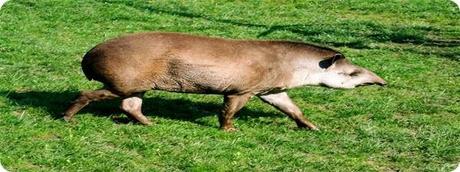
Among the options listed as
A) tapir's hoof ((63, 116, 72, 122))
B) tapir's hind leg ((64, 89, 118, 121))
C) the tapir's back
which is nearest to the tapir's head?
the tapir's back

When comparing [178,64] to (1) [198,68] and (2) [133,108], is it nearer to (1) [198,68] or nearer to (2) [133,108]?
(1) [198,68]

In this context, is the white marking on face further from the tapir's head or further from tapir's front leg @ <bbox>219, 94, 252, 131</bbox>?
tapir's front leg @ <bbox>219, 94, 252, 131</bbox>

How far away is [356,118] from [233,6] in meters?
9.70

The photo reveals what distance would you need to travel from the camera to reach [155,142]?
26.7 feet

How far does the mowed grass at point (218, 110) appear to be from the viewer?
25.4ft

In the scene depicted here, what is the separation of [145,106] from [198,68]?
1.46 m

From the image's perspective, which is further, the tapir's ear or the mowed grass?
the tapir's ear

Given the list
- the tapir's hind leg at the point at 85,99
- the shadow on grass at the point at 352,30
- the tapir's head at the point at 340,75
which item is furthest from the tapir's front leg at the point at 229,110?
the shadow on grass at the point at 352,30

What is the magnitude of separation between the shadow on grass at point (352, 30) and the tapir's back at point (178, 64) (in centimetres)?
642

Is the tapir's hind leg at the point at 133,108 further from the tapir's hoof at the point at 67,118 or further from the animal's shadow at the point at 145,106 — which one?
the tapir's hoof at the point at 67,118

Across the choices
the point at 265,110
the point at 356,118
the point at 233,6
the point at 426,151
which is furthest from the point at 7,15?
the point at 426,151

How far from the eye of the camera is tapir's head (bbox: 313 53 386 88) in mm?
9320

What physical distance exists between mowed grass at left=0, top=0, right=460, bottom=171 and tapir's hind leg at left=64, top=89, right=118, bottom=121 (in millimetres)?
120

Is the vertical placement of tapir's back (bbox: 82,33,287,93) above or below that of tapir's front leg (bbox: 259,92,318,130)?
above
